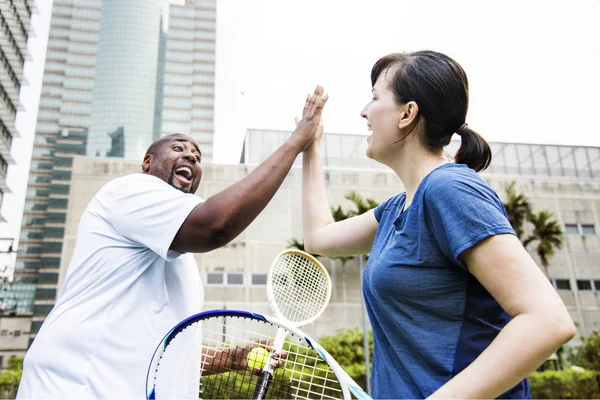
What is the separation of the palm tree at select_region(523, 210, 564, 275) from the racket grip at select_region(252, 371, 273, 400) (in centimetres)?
3281

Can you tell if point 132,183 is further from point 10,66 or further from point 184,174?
point 10,66

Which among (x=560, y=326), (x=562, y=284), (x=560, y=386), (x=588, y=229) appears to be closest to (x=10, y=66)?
(x=562, y=284)

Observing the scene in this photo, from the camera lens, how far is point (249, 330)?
6.39ft

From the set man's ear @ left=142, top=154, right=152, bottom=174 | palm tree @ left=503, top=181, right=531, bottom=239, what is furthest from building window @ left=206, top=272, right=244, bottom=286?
man's ear @ left=142, top=154, right=152, bottom=174

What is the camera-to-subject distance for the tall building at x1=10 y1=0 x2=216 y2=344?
9100 centimetres

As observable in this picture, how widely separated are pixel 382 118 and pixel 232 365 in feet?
4.06

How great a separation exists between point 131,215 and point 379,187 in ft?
103

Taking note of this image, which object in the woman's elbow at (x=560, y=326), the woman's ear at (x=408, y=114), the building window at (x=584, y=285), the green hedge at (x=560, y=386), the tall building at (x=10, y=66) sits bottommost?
the green hedge at (x=560, y=386)

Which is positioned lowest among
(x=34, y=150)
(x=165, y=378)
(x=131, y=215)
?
(x=165, y=378)

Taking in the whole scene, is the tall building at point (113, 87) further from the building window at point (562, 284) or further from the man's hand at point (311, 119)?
the man's hand at point (311, 119)

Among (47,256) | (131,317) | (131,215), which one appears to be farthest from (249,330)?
(47,256)

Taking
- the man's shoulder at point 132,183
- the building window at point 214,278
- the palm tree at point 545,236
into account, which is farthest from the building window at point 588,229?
the man's shoulder at point 132,183

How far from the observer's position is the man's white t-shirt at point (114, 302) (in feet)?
6.13

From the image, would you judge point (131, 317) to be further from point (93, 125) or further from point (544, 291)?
point (93, 125)
